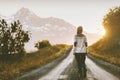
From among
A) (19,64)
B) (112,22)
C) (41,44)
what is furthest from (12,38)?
(41,44)

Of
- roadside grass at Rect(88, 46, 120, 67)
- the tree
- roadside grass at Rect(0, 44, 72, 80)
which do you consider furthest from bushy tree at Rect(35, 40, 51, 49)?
roadside grass at Rect(0, 44, 72, 80)

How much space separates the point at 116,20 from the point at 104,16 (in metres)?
7.56

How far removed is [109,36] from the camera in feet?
310

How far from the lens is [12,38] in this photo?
65.4 meters

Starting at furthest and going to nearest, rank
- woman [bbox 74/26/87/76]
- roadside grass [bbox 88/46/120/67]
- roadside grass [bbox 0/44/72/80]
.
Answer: roadside grass [bbox 88/46/120/67] → roadside grass [bbox 0/44/72/80] → woman [bbox 74/26/87/76]

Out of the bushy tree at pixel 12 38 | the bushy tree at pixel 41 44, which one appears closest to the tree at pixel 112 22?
the bushy tree at pixel 41 44

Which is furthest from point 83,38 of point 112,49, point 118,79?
point 112,49

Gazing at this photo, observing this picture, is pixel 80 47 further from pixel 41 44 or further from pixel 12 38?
pixel 41 44

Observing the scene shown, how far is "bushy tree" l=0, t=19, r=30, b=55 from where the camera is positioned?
64188 millimetres

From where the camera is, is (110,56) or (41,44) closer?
(110,56)

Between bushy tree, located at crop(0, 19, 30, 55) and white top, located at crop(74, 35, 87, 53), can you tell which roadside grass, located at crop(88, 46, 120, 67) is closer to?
white top, located at crop(74, 35, 87, 53)

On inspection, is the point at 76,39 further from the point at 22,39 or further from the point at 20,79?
the point at 22,39

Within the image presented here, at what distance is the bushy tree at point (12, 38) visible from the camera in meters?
64.2

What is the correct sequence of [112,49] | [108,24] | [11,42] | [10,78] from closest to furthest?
[10,78] < [11,42] < [112,49] < [108,24]
